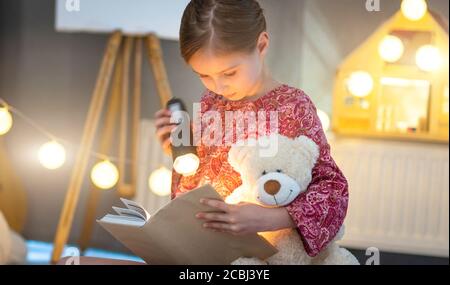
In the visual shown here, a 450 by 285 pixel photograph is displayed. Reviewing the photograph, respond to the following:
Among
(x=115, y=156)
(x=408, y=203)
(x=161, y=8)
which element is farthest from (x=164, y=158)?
(x=161, y=8)

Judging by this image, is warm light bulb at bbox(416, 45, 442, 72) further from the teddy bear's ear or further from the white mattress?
the teddy bear's ear

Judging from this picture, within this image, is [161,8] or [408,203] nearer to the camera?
[161,8]

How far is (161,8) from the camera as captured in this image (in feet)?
3.87

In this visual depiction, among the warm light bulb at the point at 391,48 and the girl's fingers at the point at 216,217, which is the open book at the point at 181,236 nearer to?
the girl's fingers at the point at 216,217

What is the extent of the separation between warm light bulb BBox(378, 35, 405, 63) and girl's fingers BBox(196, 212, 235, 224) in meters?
1.76

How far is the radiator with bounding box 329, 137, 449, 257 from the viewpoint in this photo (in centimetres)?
296

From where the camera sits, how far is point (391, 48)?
2.75 m

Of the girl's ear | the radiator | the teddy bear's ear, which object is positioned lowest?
the radiator

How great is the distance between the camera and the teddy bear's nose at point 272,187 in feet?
3.33

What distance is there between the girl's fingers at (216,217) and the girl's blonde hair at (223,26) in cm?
21

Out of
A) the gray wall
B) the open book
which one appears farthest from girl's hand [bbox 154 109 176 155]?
the gray wall

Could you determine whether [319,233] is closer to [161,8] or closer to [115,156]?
[161,8]

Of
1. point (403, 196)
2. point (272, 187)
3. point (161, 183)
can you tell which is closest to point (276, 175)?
point (272, 187)

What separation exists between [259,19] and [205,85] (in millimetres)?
116
